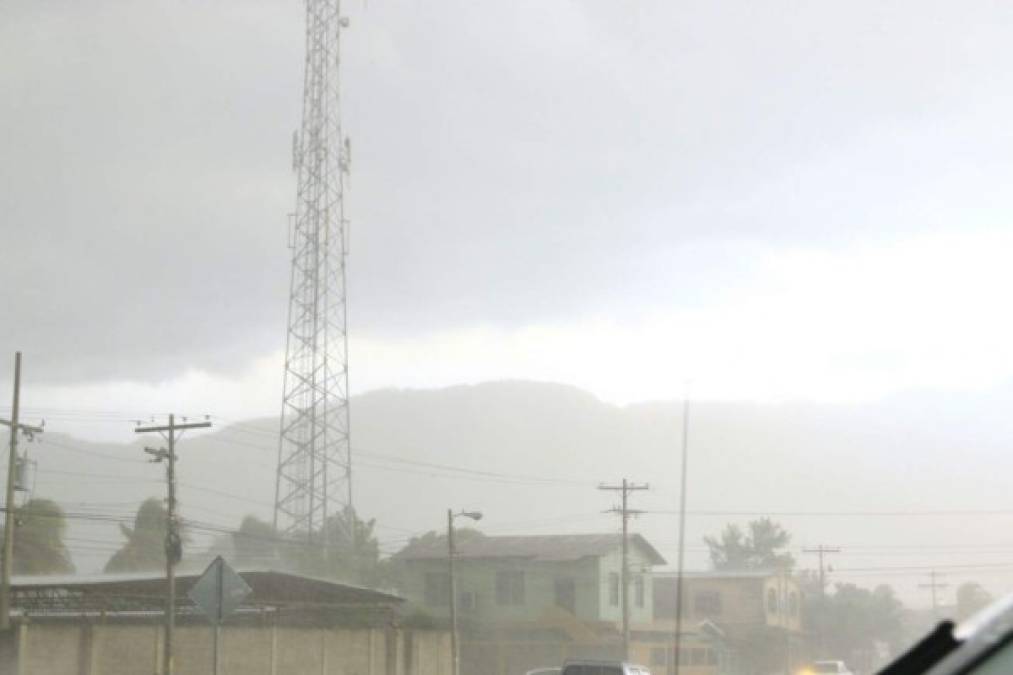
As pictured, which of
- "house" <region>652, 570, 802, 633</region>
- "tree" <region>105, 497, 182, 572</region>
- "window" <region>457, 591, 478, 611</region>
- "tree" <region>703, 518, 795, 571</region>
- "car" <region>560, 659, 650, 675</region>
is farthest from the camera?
"tree" <region>703, 518, 795, 571</region>

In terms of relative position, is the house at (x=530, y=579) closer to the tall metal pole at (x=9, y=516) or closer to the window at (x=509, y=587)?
the window at (x=509, y=587)

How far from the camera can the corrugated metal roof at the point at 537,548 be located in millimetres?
74500

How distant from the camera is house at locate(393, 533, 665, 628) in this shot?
73.0 meters

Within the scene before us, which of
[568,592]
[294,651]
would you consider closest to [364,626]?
[294,651]

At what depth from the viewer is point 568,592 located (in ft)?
240

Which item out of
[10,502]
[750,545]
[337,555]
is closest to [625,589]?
[337,555]

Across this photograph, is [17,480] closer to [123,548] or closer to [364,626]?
[364,626]

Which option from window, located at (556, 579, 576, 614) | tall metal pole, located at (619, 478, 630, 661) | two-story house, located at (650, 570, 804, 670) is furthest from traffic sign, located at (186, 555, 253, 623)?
two-story house, located at (650, 570, 804, 670)

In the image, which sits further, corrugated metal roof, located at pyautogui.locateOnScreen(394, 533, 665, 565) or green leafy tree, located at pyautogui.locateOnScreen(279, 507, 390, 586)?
corrugated metal roof, located at pyautogui.locateOnScreen(394, 533, 665, 565)

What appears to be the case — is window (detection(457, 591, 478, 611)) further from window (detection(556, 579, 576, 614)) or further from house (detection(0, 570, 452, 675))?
house (detection(0, 570, 452, 675))

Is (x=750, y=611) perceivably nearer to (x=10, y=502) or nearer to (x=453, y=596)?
(x=453, y=596)

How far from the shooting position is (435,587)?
75.8m

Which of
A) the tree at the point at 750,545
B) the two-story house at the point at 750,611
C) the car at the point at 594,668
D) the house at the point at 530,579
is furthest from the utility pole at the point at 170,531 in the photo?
the tree at the point at 750,545

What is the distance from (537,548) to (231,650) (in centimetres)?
3016
